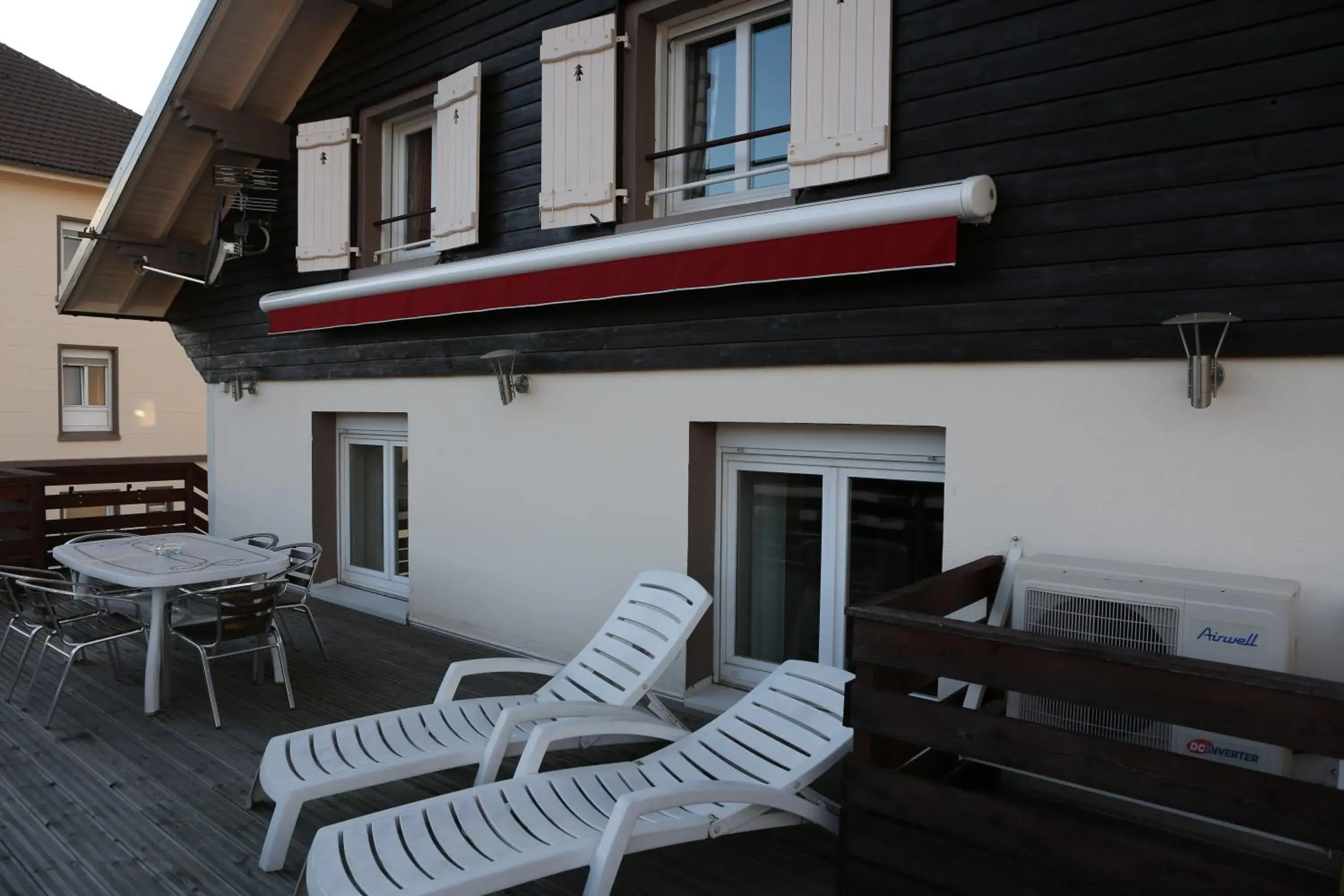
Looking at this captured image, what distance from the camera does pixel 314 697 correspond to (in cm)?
591

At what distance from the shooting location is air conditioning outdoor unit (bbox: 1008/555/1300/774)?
3.37m

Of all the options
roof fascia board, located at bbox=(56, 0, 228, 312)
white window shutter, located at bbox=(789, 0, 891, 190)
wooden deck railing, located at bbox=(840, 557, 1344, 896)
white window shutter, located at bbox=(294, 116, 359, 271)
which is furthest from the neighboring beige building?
wooden deck railing, located at bbox=(840, 557, 1344, 896)

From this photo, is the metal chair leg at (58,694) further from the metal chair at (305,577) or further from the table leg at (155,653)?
the metal chair at (305,577)

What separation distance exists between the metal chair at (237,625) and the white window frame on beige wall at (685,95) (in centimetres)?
352

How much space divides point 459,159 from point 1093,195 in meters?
4.80

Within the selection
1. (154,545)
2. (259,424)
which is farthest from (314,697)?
(259,424)

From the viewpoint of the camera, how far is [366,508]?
9281 millimetres

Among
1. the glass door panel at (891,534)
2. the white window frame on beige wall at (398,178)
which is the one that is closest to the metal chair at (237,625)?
the glass door panel at (891,534)

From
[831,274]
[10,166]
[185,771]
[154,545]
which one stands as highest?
[10,166]

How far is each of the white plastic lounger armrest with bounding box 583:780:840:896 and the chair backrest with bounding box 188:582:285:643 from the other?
3061 mm

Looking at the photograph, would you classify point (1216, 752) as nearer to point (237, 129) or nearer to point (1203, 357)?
point (1203, 357)

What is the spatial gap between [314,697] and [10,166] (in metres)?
14.9

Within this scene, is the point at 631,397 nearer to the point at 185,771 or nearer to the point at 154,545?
the point at 185,771

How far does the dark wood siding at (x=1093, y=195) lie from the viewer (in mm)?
3723
